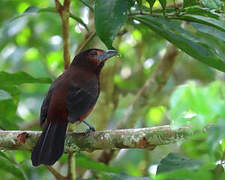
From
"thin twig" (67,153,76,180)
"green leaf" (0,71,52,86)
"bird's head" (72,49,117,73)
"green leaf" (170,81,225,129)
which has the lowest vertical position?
"thin twig" (67,153,76,180)

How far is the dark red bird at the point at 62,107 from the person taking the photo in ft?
10.5

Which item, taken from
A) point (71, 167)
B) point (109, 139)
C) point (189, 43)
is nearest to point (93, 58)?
point (71, 167)

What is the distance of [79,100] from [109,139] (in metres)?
0.88

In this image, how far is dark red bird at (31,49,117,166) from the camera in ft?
10.5

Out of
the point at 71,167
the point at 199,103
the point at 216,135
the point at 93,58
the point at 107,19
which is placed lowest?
the point at 71,167

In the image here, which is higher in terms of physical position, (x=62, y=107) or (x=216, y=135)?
(x=216, y=135)

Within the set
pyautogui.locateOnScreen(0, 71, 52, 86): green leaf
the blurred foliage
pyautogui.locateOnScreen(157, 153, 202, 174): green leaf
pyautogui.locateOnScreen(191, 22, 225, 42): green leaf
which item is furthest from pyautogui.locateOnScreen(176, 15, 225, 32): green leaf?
pyautogui.locateOnScreen(0, 71, 52, 86): green leaf

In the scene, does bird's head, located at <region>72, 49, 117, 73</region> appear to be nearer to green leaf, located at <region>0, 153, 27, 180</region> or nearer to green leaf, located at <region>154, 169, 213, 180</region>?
green leaf, located at <region>0, 153, 27, 180</region>

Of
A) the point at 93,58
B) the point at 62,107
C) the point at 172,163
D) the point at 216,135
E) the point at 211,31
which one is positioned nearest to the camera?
the point at 216,135

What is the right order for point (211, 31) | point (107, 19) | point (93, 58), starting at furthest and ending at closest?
point (93, 58) → point (211, 31) → point (107, 19)

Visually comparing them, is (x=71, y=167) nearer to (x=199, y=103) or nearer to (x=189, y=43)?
(x=189, y=43)

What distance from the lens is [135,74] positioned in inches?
248

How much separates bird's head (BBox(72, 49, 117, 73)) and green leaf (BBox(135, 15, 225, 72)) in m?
1.48

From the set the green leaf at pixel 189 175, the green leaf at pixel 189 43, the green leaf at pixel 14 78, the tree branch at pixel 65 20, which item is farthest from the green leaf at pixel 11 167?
the green leaf at pixel 189 175
